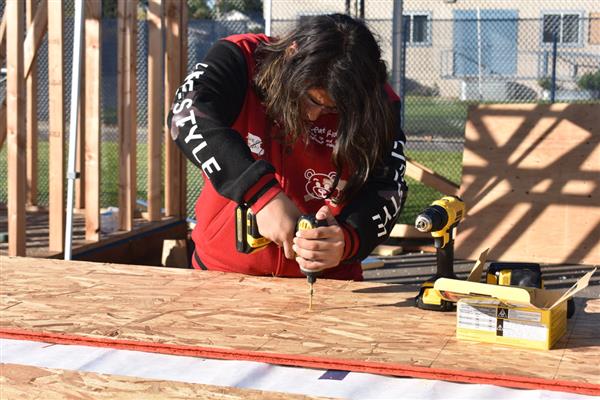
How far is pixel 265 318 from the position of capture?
2.49 m

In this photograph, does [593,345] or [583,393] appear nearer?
[583,393]

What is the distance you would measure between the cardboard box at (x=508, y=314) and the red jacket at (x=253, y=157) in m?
0.53

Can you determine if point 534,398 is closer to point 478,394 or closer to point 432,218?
point 478,394

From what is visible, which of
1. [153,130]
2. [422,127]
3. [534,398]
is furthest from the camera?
[422,127]

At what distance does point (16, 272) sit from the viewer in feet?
10.2

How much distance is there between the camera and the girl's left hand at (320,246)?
2580mm

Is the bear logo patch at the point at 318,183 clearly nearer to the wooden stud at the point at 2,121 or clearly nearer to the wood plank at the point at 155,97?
the wood plank at the point at 155,97

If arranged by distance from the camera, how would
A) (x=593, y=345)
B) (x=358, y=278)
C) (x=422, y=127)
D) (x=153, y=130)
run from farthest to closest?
(x=422, y=127), (x=153, y=130), (x=358, y=278), (x=593, y=345)

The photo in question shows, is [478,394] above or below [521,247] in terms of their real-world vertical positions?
above

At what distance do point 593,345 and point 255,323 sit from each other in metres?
0.86

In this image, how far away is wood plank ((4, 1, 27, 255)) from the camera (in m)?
5.95

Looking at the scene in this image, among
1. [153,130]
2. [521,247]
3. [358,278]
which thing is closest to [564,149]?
[521,247]

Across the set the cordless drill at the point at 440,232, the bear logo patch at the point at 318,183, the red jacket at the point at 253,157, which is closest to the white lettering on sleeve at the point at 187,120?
the red jacket at the point at 253,157

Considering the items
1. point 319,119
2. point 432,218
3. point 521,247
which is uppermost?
point 319,119
